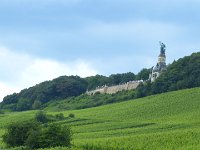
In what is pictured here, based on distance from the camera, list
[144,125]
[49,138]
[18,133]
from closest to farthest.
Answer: [49,138] < [18,133] < [144,125]

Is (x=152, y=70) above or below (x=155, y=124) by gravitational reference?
above

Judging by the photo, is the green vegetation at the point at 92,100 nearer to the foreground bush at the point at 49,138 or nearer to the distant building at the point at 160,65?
the distant building at the point at 160,65

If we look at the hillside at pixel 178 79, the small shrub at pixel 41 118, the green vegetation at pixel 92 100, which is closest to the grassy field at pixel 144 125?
the small shrub at pixel 41 118

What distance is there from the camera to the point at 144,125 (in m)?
96.0

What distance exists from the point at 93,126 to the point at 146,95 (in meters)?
47.2

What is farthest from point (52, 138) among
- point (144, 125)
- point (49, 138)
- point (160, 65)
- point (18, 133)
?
point (160, 65)

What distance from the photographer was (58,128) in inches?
2827

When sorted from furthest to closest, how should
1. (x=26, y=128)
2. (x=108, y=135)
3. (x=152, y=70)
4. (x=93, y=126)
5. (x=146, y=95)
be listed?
(x=152, y=70)
(x=146, y=95)
(x=93, y=126)
(x=108, y=135)
(x=26, y=128)

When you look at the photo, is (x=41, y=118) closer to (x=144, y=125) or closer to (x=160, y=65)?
(x=144, y=125)

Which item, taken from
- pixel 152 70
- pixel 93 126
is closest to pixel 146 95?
pixel 152 70

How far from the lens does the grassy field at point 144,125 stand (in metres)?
69.2

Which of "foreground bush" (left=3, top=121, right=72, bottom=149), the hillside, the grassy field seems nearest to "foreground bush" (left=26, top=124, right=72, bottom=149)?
"foreground bush" (left=3, top=121, right=72, bottom=149)

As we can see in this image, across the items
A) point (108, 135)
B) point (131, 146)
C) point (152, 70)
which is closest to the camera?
point (131, 146)

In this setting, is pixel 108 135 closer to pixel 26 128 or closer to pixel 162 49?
pixel 26 128
